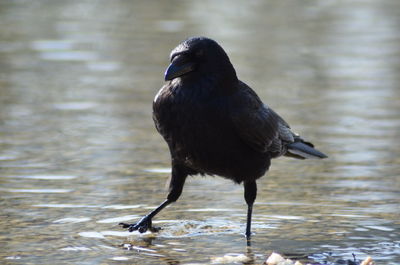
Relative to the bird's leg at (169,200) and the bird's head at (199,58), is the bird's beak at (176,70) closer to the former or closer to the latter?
the bird's head at (199,58)

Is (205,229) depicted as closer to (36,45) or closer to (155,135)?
(155,135)

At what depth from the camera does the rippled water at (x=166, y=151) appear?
23.4ft

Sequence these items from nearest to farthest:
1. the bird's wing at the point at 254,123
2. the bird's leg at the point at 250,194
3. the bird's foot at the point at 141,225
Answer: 1. the bird's wing at the point at 254,123
2. the bird's foot at the point at 141,225
3. the bird's leg at the point at 250,194

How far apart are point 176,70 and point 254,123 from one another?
0.77 meters

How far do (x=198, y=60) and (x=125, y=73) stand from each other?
858 centimetres

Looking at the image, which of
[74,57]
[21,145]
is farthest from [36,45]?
[21,145]

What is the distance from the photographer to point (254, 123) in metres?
7.35

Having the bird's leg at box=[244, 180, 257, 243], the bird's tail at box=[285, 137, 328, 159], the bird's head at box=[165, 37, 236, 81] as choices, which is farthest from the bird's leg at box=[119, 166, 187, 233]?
the bird's tail at box=[285, 137, 328, 159]

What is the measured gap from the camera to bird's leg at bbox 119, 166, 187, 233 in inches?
291

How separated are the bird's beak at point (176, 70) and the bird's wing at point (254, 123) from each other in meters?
0.39

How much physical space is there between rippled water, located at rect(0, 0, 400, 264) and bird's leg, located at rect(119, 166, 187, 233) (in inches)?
3.4

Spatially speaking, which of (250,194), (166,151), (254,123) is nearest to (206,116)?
(254,123)

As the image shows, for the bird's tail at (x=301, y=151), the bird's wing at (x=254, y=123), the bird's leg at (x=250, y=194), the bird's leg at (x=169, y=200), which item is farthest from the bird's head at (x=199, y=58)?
the bird's tail at (x=301, y=151)

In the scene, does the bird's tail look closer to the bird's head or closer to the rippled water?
the rippled water
